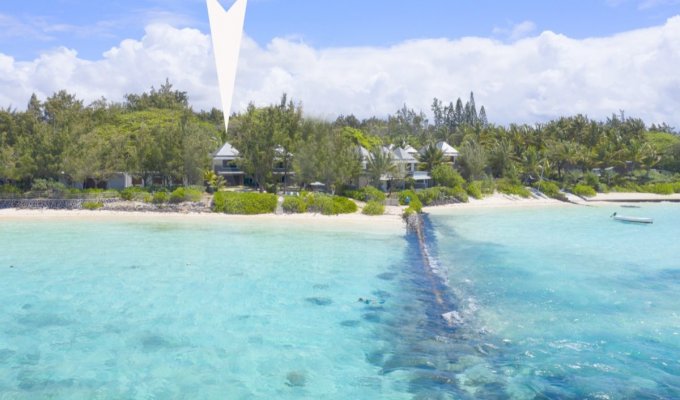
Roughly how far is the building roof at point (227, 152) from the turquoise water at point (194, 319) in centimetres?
2500

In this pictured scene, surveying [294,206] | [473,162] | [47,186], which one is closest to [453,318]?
[294,206]

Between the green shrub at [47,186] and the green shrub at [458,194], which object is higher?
the green shrub at [47,186]

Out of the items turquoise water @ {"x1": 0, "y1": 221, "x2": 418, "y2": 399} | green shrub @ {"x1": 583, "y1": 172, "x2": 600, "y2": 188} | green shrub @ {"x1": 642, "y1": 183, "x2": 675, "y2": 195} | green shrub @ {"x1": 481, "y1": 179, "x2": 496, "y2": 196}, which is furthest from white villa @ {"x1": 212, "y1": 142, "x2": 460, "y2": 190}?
green shrub @ {"x1": 642, "y1": 183, "x2": 675, "y2": 195}

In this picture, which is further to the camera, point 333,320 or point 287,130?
point 287,130

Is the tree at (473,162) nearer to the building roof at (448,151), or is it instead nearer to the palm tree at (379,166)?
the building roof at (448,151)

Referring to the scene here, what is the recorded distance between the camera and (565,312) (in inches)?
629

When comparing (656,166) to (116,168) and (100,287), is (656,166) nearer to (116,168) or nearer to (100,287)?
(116,168)

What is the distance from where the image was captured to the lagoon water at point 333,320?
35.7 feet

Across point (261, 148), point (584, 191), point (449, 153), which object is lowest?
point (584, 191)

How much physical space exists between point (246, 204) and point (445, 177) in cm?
2218

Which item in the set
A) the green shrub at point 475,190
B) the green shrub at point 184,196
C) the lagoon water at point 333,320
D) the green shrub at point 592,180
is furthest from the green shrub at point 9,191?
the green shrub at point 592,180

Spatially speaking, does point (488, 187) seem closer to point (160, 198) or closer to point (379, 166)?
point (379, 166)

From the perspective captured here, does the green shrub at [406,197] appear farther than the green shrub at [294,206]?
Yes

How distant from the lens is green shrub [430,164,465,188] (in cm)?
5175
